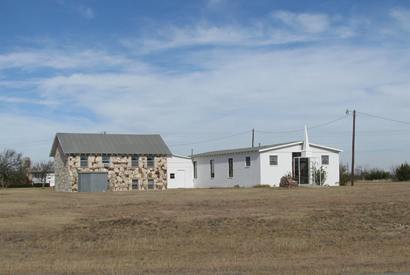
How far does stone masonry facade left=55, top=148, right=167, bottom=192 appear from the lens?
191ft

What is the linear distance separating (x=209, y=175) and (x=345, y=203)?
3703 centimetres

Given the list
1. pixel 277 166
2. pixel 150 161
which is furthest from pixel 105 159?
pixel 277 166

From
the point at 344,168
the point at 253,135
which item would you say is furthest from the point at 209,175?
the point at 253,135

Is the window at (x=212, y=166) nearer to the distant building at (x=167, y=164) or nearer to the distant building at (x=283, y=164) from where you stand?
the distant building at (x=167, y=164)

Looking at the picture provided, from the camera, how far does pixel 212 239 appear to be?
16750 millimetres

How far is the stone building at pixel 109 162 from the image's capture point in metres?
58.1

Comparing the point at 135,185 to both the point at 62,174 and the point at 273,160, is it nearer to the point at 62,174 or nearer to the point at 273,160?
the point at 62,174

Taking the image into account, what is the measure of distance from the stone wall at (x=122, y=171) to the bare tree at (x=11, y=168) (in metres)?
29.7

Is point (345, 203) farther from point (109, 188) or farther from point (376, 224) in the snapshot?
point (109, 188)

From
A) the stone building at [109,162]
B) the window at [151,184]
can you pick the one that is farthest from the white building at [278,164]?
the stone building at [109,162]

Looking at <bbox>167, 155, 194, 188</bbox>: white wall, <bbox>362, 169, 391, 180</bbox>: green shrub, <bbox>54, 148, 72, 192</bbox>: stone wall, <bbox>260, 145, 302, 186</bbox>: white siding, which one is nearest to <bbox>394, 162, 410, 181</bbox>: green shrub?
<bbox>362, 169, 391, 180</bbox>: green shrub

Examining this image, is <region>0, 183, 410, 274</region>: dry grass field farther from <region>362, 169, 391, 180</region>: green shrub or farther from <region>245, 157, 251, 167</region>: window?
<region>362, 169, 391, 180</region>: green shrub

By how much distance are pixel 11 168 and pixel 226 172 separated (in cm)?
4208

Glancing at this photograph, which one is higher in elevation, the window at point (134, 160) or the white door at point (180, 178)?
the window at point (134, 160)
